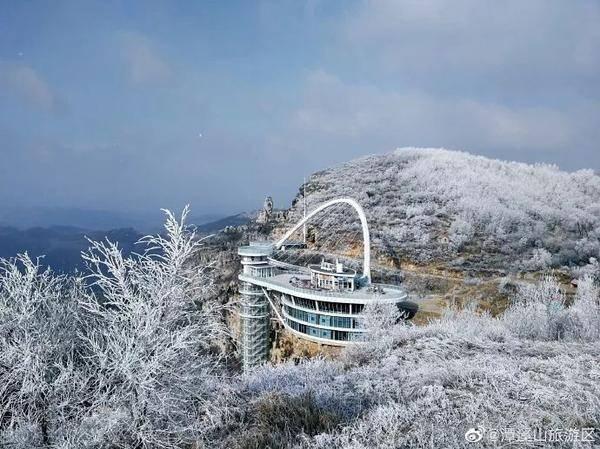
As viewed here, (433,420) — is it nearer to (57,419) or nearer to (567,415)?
(567,415)

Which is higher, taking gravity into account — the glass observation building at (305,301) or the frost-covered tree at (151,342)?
the frost-covered tree at (151,342)

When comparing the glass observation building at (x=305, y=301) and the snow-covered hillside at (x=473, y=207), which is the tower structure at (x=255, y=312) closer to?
the glass observation building at (x=305, y=301)

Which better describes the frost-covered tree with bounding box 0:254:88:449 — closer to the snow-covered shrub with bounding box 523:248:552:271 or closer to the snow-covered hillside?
the snow-covered hillside

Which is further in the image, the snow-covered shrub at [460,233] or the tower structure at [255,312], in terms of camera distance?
the snow-covered shrub at [460,233]

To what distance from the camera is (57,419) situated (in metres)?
5.85

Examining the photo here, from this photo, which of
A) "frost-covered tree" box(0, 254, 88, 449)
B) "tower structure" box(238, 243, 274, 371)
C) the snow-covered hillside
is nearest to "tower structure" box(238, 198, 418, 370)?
"tower structure" box(238, 243, 274, 371)

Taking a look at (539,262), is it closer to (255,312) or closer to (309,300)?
(309,300)

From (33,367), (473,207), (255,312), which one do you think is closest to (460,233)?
(473,207)

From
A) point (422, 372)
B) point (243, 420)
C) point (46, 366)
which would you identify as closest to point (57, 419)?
point (46, 366)

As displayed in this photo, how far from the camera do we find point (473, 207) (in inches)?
2051

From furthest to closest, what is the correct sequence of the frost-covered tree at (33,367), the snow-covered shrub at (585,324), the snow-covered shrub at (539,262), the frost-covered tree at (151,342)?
the snow-covered shrub at (539,262)
the snow-covered shrub at (585,324)
the frost-covered tree at (151,342)
the frost-covered tree at (33,367)

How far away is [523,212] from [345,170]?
29.5 metres

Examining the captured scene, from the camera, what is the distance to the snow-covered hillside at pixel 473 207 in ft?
150

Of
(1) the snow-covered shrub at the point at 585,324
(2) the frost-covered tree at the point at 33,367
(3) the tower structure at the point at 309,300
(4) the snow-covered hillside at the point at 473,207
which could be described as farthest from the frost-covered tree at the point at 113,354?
(4) the snow-covered hillside at the point at 473,207
